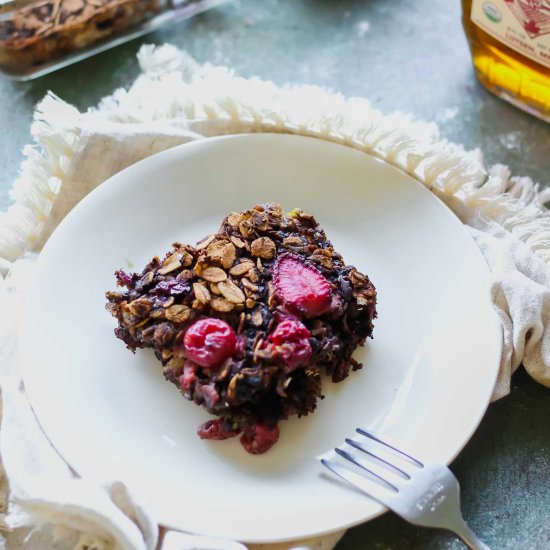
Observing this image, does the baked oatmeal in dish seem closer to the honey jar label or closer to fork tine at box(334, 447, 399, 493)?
fork tine at box(334, 447, 399, 493)

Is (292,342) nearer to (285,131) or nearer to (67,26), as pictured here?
(285,131)

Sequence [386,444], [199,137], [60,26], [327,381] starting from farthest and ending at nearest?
[60,26] → [199,137] → [327,381] → [386,444]

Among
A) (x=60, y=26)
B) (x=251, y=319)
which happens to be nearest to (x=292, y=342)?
(x=251, y=319)

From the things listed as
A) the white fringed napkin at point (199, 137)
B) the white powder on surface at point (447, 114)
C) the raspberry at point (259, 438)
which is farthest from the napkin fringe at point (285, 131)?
the raspberry at point (259, 438)

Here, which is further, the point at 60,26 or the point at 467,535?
the point at 60,26

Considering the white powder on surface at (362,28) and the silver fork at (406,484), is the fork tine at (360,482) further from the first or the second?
the white powder on surface at (362,28)

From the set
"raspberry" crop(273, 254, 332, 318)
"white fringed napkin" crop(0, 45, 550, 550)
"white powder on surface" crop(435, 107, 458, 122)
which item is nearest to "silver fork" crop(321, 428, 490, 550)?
"white fringed napkin" crop(0, 45, 550, 550)

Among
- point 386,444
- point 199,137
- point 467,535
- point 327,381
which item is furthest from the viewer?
point 199,137
